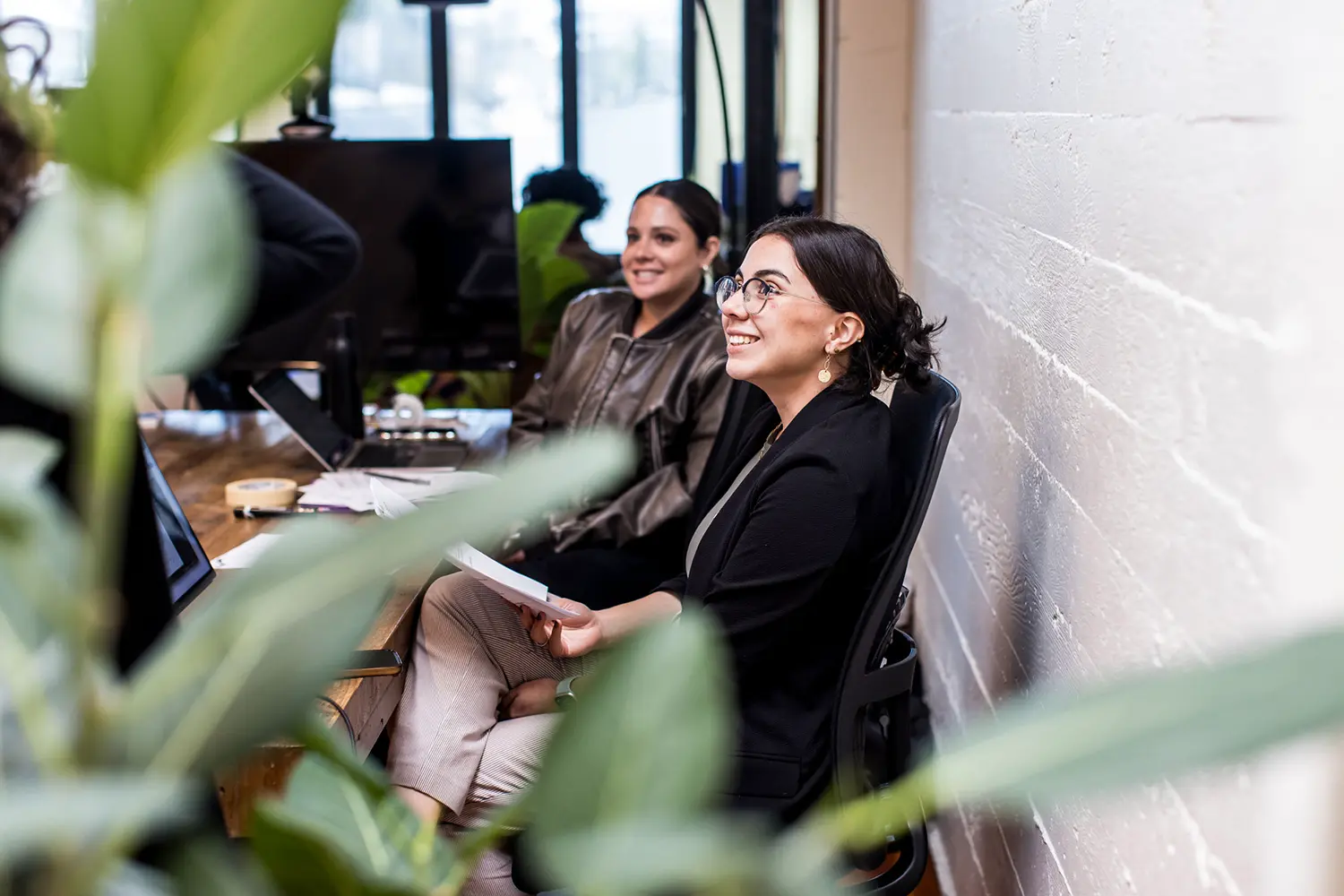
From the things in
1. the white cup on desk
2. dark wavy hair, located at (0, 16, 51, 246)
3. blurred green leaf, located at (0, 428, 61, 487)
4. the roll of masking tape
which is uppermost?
dark wavy hair, located at (0, 16, 51, 246)

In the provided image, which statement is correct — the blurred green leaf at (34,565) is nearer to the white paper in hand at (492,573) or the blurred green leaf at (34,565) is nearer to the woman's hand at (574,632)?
the white paper in hand at (492,573)

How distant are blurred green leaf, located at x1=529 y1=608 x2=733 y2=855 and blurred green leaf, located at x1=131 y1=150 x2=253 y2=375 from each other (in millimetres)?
160

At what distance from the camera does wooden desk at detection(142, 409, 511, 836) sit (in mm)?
1558

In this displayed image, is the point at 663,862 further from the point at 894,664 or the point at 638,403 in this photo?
the point at 638,403

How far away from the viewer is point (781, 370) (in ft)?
6.37

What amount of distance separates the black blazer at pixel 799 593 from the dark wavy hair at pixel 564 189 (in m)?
2.48

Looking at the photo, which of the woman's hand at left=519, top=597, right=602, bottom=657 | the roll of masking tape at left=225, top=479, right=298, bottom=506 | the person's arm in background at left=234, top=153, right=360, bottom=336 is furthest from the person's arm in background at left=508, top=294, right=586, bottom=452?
the woman's hand at left=519, top=597, right=602, bottom=657

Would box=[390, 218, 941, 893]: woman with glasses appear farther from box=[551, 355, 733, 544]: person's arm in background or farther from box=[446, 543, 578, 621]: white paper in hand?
box=[551, 355, 733, 544]: person's arm in background

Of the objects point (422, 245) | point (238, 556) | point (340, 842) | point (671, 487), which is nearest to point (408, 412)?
point (422, 245)

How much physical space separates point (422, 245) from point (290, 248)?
0.58 metres

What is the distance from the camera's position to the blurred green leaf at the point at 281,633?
0.38 metres

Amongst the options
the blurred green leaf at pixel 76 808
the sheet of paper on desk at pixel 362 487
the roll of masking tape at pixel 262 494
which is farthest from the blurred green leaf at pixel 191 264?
the roll of masking tape at pixel 262 494

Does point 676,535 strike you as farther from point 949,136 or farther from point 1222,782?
point 1222,782

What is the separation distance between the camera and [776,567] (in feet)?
5.53
